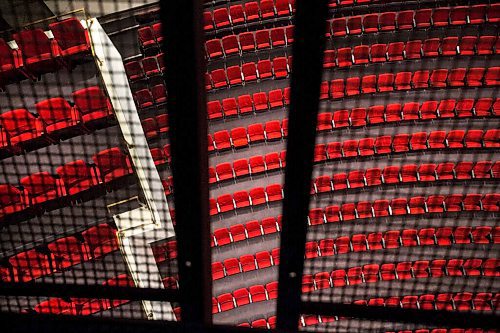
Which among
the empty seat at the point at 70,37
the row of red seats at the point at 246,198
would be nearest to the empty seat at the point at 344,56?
the row of red seats at the point at 246,198

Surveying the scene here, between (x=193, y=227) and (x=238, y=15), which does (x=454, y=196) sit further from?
(x=193, y=227)

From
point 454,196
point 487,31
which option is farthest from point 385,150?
point 487,31

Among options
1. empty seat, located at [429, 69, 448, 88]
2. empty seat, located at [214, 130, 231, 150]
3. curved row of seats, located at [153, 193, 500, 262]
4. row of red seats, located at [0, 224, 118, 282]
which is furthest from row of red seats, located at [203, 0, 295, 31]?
row of red seats, located at [0, 224, 118, 282]

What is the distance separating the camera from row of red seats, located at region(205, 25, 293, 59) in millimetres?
3301

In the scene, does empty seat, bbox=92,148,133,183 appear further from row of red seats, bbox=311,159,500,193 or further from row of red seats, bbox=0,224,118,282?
row of red seats, bbox=311,159,500,193

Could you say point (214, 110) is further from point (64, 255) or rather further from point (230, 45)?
point (64, 255)

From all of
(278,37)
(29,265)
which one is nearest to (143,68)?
(278,37)

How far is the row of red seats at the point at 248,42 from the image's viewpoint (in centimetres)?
330

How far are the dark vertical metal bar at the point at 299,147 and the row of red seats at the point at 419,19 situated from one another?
294 centimetres

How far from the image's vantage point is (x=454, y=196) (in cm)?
290

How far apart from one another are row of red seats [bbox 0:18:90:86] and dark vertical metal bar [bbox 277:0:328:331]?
209 centimetres

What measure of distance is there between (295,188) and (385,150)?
2722mm

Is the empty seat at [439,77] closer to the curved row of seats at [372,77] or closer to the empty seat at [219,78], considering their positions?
the curved row of seats at [372,77]

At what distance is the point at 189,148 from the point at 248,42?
9.71ft
